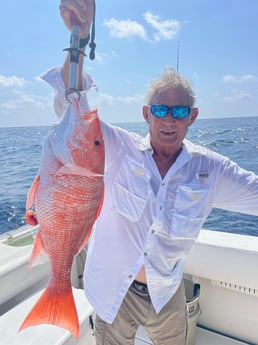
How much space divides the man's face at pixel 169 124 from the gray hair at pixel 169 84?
2 centimetres

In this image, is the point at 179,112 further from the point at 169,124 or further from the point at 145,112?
the point at 145,112

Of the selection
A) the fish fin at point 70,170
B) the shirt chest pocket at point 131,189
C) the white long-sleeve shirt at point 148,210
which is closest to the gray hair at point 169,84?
the white long-sleeve shirt at point 148,210

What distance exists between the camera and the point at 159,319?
1.83m

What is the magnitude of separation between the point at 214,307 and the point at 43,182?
7.79 ft

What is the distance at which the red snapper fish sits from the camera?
3.97 feet

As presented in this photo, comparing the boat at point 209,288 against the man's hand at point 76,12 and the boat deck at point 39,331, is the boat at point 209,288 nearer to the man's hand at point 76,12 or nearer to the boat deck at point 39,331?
the boat deck at point 39,331

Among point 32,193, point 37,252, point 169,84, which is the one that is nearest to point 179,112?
point 169,84

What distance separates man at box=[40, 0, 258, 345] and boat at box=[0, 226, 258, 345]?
1.89 feet

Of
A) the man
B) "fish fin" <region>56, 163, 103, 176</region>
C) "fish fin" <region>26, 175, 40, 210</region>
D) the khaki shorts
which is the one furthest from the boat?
"fish fin" <region>56, 163, 103, 176</region>

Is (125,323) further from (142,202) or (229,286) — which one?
(229,286)

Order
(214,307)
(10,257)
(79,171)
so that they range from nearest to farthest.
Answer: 1. (79,171)
2. (10,257)
3. (214,307)

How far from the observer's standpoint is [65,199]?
3.99ft

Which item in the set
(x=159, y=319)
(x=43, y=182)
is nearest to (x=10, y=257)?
(x=159, y=319)

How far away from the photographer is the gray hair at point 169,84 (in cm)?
171
